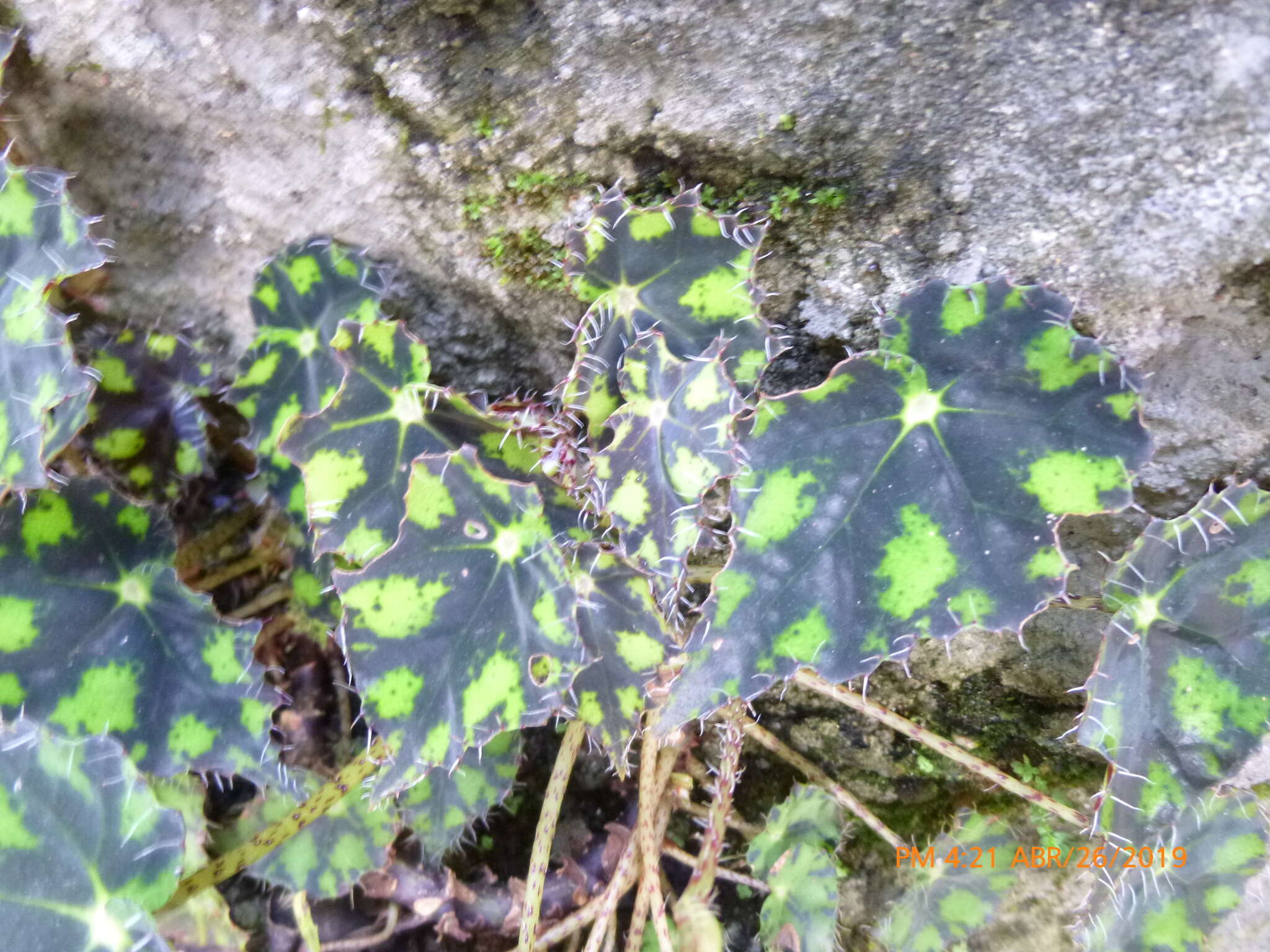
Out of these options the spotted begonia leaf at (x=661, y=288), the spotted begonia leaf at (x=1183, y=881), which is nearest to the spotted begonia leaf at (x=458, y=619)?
the spotted begonia leaf at (x=661, y=288)

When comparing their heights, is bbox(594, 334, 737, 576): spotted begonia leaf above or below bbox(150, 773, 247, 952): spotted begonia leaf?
above

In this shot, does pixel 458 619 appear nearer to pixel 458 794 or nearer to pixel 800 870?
pixel 458 794

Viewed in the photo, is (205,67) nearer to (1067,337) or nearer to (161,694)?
(161,694)

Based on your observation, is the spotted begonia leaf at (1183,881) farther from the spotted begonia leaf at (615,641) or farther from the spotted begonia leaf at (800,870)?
the spotted begonia leaf at (615,641)

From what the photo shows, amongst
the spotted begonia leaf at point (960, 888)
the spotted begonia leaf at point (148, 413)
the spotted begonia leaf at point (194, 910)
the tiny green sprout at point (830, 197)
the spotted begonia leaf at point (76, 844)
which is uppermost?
the tiny green sprout at point (830, 197)

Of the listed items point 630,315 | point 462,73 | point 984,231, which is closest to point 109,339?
point 462,73

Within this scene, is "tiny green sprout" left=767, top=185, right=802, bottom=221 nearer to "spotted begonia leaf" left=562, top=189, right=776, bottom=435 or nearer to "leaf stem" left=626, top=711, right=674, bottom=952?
"spotted begonia leaf" left=562, top=189, right=776, bottom=435

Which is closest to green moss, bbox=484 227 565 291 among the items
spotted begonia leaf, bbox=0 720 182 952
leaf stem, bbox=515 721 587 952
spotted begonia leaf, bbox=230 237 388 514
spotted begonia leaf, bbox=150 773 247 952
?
spotted begonia leaf, bbox=230 237 388 514
